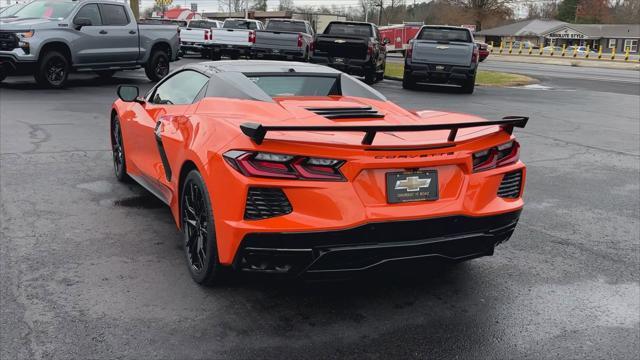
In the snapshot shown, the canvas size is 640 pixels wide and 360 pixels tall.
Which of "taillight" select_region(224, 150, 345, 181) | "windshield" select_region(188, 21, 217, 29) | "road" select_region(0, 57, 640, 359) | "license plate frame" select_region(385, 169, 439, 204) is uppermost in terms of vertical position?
"windshield" select_region(188, 21, 217, 29)

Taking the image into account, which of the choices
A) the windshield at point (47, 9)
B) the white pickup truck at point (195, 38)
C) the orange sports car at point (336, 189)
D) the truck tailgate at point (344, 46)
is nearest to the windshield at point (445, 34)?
the truck tailgate at point (344, 46)

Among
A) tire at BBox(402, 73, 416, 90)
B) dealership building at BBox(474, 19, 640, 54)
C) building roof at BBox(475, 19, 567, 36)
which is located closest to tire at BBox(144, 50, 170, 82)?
tire at BBox(402, 73, 416, 90)

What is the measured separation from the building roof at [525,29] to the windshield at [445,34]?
9737 cm

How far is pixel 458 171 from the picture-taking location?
3.64 m

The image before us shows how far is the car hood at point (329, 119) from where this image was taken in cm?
350

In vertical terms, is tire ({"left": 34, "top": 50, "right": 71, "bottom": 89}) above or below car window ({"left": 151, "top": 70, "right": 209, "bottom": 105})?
below

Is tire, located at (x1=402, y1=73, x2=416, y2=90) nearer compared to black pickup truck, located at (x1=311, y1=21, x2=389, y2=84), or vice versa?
tire, located at (x1=402, y1=73, x2=416, y2=90)

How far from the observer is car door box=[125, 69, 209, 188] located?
495cm

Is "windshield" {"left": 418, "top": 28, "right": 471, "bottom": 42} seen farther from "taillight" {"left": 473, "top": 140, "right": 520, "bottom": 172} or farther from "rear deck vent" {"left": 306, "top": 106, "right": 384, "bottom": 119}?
"taillight" {"left": 473, "top": 140, "right": 520, "bottom": 172}

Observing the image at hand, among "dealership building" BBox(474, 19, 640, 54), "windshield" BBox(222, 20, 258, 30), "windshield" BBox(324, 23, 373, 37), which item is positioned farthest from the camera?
"dealership building" BBox(474, 19, 640, 54)

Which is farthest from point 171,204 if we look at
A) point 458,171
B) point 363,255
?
point 458,171

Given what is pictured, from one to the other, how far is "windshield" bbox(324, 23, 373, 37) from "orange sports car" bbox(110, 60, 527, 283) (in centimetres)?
1721

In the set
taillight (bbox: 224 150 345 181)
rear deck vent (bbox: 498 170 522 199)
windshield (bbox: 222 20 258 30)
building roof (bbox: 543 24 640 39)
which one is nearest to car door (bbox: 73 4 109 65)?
taillight (bbox: 224 150 345 181)

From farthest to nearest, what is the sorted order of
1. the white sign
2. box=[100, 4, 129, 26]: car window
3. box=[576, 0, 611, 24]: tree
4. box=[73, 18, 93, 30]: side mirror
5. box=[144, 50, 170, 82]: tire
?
box=[576, 0, 611, 24]: tree → the white sign → box=[144, 50, 170, 82]: tire → box=[100, 4, 129, 26]: car window → box=[73, 18, 93, 30]: side mirror
